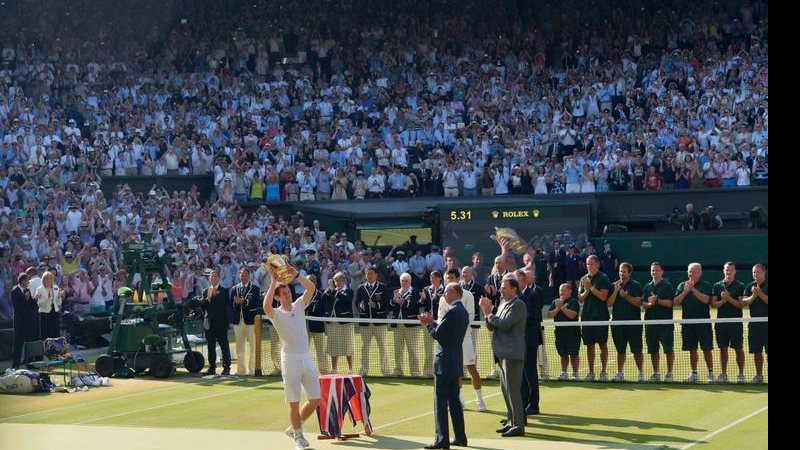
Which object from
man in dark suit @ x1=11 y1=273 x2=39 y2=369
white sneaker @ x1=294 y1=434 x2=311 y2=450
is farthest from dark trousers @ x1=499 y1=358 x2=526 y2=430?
man in dark suit @ x1=11 y1=273 x2=39 y2=369

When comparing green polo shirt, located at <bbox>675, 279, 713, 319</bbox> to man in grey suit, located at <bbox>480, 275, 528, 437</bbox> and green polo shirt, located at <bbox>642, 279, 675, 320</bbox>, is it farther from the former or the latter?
man in grey suit, located at <bbox>480, 275, 528, 437</bbox>

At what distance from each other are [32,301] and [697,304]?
10.5m

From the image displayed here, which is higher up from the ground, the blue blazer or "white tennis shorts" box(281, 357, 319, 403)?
the blue blazer

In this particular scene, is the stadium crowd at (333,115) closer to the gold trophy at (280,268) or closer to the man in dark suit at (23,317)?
the man in dark suit at (23,317)

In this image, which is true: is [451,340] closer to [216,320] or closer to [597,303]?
[597,303]

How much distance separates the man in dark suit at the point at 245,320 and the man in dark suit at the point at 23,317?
336 cm

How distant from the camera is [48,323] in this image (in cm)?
2038

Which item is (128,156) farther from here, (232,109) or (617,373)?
(617,373)

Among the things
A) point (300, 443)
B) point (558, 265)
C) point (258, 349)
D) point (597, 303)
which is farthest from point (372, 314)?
point (558, 265)

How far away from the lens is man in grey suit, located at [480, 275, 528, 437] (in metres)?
12.0

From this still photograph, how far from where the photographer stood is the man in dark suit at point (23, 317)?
1962 cm

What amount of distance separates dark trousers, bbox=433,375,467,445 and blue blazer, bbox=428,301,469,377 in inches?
3.1

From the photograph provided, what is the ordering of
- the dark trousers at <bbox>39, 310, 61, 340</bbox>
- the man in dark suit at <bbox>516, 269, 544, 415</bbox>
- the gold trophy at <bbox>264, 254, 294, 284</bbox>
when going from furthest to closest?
the dark trousers at <bbox>39, 310, 61, 340</bbox> < the man in dark suit at <bbox>516, 269, 544, 415</bbox> < the gold trophy at <bbox>264, 254, 294, 284</bbox>

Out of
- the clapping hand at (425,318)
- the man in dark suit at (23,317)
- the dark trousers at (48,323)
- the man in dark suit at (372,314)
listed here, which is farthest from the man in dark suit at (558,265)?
the clapping hand at (425,318)
